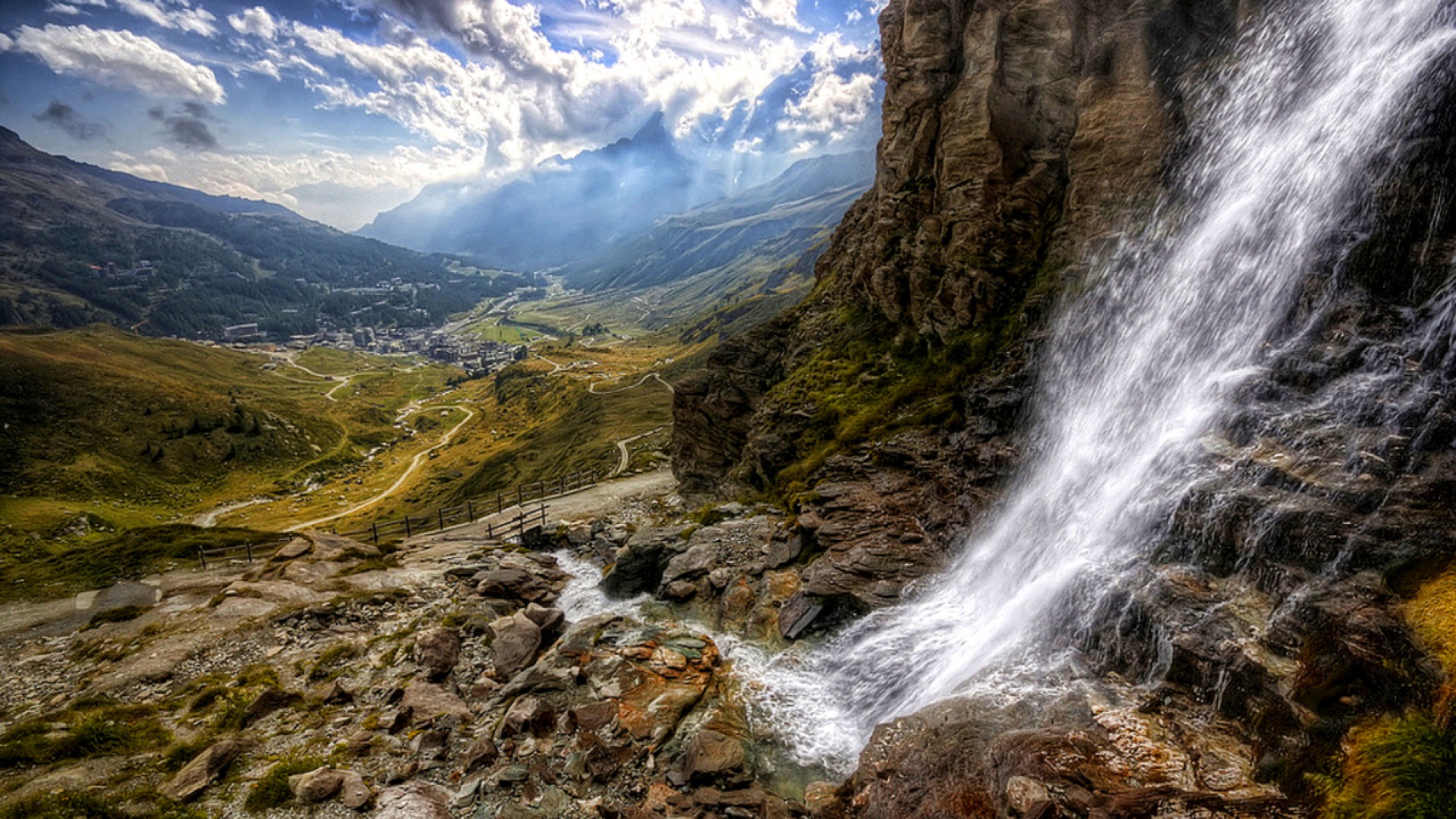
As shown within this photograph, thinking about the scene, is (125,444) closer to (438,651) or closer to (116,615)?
(116,615)

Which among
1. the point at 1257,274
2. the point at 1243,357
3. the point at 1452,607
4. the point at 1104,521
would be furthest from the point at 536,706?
the point at 1257,274

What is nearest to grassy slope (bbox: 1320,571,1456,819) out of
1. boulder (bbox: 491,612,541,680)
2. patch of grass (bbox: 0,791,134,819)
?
boulder (bbox: 491,612,541,680)

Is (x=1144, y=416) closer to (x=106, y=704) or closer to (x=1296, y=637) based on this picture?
(x=1296, y=637)

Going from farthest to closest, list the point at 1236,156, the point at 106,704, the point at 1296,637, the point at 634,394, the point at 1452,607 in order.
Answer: the point at 634,394, the point at 1236,156, the point at 106,704, the point at 1296,637, the point at 1452,607

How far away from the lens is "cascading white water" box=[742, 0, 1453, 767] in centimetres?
1797

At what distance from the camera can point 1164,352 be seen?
863 inches

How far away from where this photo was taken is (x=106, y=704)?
69.5 feet

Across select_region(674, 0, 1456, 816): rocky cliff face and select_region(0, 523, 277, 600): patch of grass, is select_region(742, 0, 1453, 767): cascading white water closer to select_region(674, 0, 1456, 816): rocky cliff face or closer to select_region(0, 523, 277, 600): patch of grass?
select_region(674, 0, 1456, 816): rocky cliff face

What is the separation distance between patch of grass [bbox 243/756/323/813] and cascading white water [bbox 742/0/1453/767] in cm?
1523

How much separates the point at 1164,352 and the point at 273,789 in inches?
1356

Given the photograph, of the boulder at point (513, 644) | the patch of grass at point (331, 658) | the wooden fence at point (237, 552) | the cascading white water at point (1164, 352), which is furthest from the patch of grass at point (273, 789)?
the wooden fence at point (237, 552)

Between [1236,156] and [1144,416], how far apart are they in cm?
1216

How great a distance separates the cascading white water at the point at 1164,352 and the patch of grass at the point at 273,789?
15.2 m

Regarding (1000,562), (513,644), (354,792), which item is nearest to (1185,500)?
(1000,562)
